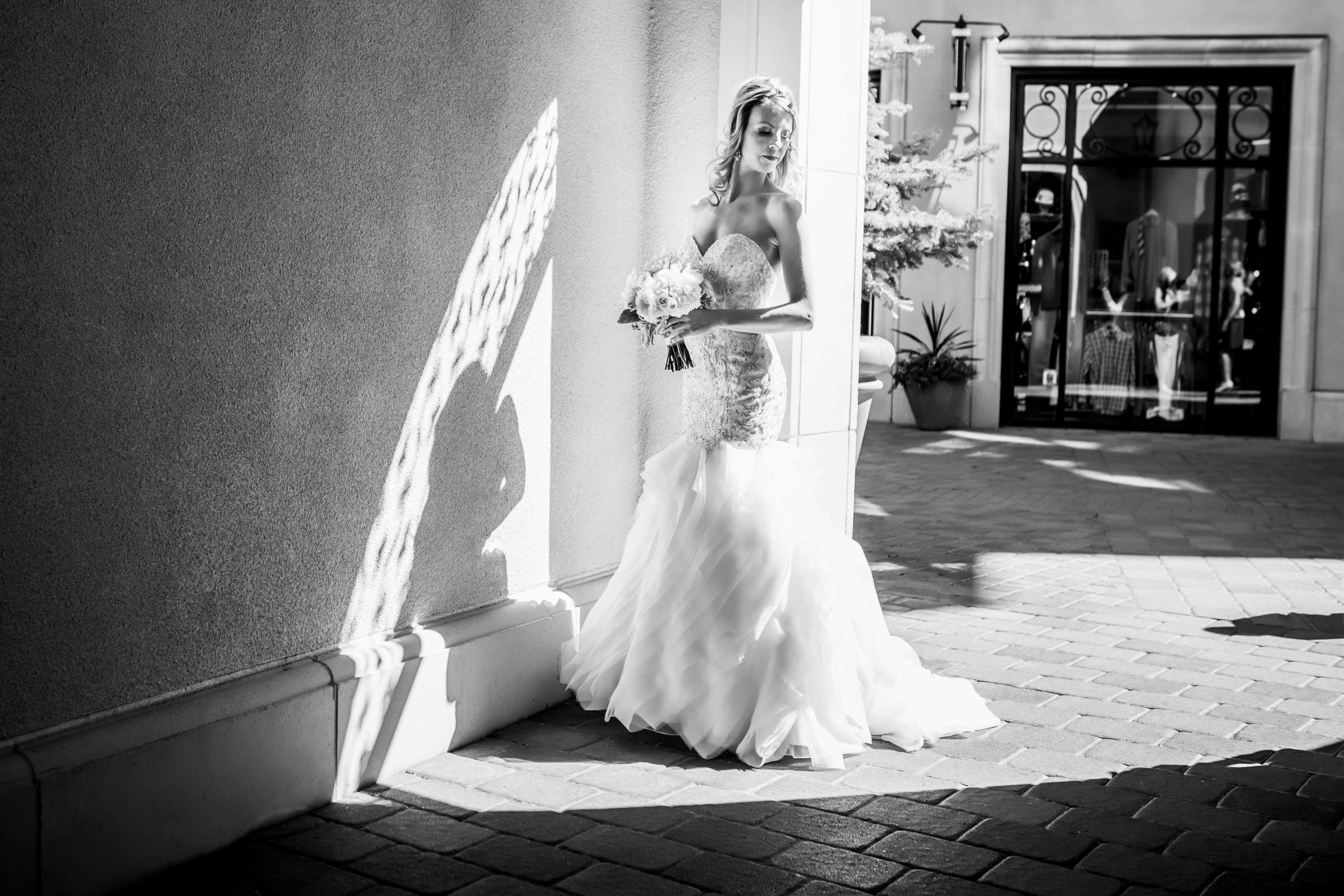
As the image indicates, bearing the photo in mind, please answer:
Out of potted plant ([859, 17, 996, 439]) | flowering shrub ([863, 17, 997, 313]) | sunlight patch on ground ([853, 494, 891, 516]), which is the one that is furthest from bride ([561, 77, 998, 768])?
flowering shrub ([863, 17, 997, 313])

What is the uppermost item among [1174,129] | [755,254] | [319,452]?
[1174,129]

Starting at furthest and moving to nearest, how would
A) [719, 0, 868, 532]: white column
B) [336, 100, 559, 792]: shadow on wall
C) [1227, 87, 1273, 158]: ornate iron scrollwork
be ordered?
[1227, 87, 1273, 158]: ornate iron scrollwork < [719, 0, 868, 532]: white column < [336, 100, 559, 792]: shadow on wall

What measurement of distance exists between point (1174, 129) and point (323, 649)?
1570cm

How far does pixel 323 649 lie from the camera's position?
13.1ft

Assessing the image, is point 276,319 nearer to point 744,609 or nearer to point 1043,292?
point 744,609

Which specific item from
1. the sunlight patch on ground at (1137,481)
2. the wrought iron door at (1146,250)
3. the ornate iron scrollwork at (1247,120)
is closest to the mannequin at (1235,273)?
the wrought iron door at (1146,250)

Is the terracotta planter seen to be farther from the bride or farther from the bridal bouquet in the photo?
the bridal bouquet

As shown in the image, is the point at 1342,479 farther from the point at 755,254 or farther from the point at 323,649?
the point at 323,649

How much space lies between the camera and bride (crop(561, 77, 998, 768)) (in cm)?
448

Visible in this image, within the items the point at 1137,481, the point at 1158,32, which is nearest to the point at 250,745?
the point at 1137,481

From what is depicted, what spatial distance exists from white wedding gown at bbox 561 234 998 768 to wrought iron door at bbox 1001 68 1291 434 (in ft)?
43.0

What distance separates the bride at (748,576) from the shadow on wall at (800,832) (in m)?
0.17

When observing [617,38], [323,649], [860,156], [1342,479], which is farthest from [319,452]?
[1342,479]

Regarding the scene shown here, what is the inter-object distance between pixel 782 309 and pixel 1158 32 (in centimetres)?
1410
